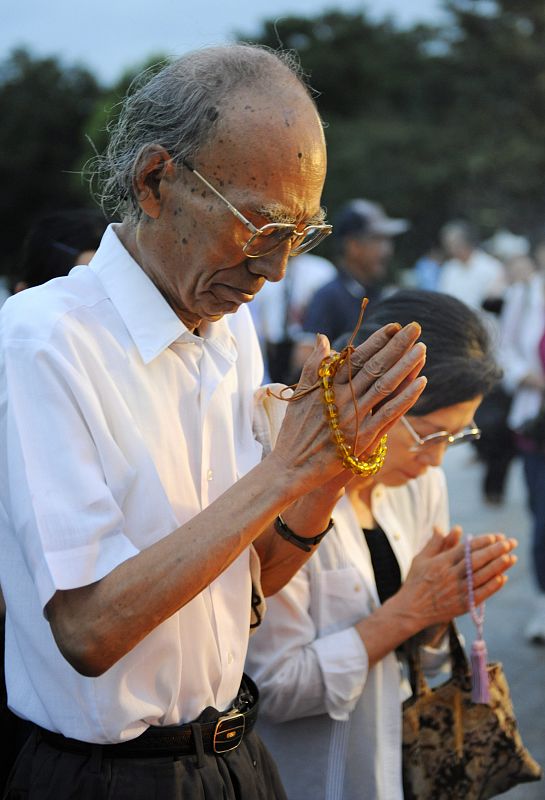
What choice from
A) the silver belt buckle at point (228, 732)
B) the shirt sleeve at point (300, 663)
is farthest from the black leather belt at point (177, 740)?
the shirt sleeve at point (300, 663)

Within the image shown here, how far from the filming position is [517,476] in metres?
10.0

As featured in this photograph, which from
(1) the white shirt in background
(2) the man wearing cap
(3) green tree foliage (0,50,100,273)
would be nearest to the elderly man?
(2) the man wearing cap

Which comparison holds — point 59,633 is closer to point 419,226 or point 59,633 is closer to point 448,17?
point 419,226

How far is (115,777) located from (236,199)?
100 cm

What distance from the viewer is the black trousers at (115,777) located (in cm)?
169

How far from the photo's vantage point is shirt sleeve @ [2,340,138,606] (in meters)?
1.52

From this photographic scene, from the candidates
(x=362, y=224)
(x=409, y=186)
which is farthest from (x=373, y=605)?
(x=409, y=186)

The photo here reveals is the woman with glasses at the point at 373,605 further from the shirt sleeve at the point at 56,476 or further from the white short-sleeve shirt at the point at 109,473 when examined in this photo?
the shirt sleeve at the point at 56,476

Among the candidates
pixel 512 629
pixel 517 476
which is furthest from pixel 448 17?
pixel 512 629

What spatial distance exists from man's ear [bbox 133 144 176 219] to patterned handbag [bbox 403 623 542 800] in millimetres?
1512

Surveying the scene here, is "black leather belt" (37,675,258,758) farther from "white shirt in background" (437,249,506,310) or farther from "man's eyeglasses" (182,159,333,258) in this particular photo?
"white shirt in background" (437,249,506,310)

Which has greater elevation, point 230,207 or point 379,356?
point 230,207

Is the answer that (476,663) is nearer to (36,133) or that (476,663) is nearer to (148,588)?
(148,588)

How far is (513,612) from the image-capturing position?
19.7ft
